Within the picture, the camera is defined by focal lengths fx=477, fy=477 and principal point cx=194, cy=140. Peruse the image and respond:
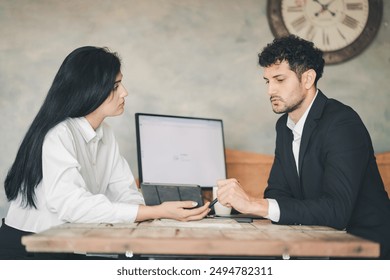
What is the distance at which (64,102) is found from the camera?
5.62ft

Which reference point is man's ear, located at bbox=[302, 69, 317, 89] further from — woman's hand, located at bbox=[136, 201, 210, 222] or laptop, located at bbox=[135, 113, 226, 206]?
woman's hand, located at bbox=[136, 201, 210, 222]

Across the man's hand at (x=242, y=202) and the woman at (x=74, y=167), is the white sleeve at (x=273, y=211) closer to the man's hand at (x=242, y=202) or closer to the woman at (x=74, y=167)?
the man's hand at (x=242, y=202)

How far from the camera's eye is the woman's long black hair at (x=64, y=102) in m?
1.61

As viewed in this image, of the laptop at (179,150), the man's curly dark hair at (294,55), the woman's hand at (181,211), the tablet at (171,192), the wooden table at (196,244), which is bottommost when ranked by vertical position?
the wooden table at (196,244)

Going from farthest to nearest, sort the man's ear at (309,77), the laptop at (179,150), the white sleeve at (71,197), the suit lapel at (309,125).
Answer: the laptop at (179,150) → the man's ear at (309,77) → the suit lapel at (309,125) → the white sleeve at (71,197)

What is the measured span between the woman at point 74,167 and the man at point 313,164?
32 centimetres

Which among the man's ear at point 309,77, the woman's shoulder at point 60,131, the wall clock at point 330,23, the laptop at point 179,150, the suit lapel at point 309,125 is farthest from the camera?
the wall clock at point 330,23

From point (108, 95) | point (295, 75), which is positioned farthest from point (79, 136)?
point (295, 75)

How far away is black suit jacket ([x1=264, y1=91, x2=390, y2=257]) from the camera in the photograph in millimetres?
1484

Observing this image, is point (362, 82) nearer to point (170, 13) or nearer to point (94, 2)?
point (170, 13)

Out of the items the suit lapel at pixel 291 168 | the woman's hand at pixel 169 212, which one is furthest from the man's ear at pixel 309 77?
the woman's hand at pixel 169 212

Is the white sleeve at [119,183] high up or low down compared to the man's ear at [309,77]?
down

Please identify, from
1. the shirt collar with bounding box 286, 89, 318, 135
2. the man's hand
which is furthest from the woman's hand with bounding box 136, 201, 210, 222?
the shirt collar with bounding box 286, 89, 318, 135

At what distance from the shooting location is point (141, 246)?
104 centimetres
